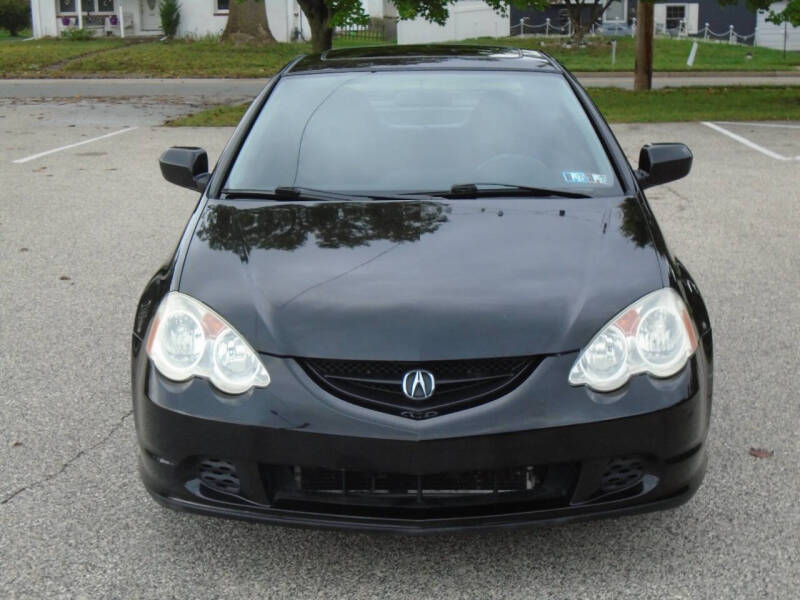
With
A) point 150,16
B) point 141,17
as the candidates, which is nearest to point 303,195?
point 141,17

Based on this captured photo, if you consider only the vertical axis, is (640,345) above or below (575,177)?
below

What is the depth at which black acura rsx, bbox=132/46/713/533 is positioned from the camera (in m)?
3.00

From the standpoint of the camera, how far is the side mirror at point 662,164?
468cm

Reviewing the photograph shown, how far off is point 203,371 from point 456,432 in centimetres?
75

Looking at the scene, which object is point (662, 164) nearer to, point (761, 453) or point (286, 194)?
point (761, 453)

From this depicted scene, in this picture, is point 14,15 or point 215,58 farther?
point 14,15

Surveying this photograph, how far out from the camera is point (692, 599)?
312 centimetres

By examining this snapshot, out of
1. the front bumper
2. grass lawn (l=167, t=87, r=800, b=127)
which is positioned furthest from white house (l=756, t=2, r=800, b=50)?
the front bumper

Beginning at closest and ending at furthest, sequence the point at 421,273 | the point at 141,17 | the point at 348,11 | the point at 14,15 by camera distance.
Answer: the point at 421,273, the point at 348,11, the point at 141,17, the point at 14,15

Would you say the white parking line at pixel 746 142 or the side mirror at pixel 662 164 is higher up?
the side mirror at pixel 662 164

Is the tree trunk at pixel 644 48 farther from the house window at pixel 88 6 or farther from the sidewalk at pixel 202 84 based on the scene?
the house window at pixel 88 6

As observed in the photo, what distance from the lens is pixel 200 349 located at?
3.20m

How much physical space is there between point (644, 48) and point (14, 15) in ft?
137

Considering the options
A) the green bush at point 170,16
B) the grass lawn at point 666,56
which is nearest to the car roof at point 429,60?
the grass lawn at point 666,56
